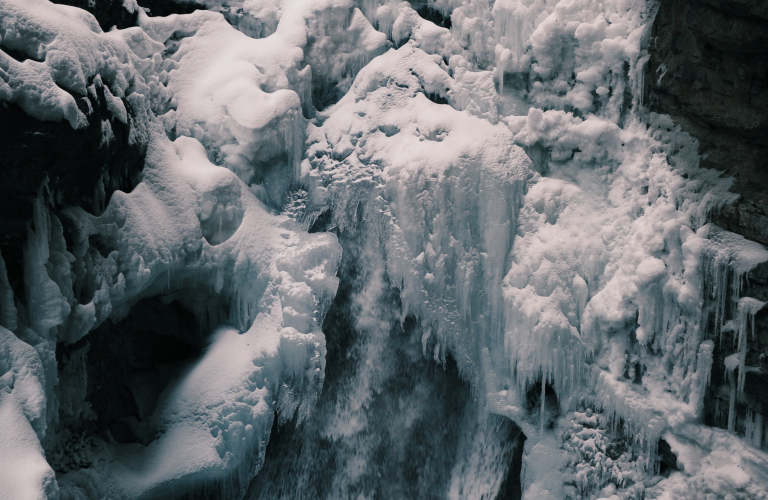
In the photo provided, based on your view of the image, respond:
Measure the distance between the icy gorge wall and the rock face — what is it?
0.02 m

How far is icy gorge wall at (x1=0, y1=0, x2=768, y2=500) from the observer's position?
176 inches

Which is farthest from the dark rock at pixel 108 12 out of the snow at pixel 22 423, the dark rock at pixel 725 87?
the dark rock at pixel 725 87

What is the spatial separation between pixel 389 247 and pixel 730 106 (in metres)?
2.89

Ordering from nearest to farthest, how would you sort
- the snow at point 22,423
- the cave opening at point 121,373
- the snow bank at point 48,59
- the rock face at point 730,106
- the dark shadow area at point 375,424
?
1. the snow at point 22,423
2. the snow bank at point 48,59
3. the rock face at point 730,106
4. the cave opening at point 121,373
5. the dark shadow area at point 375,424

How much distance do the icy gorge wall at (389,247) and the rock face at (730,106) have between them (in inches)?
0.8

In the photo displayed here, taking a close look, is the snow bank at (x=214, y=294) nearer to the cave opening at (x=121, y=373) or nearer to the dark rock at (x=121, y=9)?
the cave opening at (x=121, y=373)

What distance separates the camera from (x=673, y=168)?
5.01 metres

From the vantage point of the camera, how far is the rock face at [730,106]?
4406 mm

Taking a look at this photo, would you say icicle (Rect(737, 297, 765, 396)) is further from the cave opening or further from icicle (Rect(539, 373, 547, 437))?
the cave opening

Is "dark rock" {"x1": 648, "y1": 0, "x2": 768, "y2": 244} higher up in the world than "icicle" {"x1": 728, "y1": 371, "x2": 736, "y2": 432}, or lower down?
higher up

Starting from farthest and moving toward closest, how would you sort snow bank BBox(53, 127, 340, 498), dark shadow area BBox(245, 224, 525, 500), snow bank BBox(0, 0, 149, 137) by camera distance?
dark shadow area BBox(245, 224, 525, 500), snow bank BBox(53, 127, 340, 498), snow bank BBox(0, 0, 149, 137)

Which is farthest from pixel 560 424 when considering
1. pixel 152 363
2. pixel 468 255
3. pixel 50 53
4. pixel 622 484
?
pixel 50 53

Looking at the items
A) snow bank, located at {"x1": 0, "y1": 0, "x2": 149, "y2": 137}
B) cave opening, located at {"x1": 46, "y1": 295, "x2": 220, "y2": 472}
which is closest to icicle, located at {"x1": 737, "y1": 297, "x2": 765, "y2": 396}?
cave opening, located at {"x1": 46, "y1": 295, "x2": 220, "y2": 472}

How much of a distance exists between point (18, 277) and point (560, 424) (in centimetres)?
421
